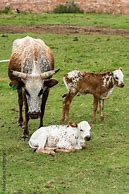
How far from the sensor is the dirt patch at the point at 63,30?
28172mm

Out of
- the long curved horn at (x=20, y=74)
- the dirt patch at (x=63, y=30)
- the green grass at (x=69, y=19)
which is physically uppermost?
the long curved horn at (x=20, y=74)

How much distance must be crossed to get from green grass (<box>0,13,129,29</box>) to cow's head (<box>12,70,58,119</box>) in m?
16.3

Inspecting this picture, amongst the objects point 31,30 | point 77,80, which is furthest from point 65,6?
point 77,80

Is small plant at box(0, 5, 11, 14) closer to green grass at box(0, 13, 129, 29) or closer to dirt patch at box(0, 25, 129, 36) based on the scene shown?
Answer: green grass at box(0, 13, 129, 29)

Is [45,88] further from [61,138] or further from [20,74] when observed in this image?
[61,138]

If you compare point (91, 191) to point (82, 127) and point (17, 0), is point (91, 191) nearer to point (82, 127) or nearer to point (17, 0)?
point (82, 127)

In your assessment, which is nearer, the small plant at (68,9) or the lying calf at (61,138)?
the lying calf at (61,138)

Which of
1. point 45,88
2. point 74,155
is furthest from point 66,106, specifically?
point 74,155

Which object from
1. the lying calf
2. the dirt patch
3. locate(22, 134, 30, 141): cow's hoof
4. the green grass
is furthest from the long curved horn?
the green grass

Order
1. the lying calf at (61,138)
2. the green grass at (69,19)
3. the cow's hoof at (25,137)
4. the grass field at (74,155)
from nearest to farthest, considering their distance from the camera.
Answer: the grass field at (74,155), the lying calf at (61,138), the cow's hoof at (25,137), the green grass at (69,19)

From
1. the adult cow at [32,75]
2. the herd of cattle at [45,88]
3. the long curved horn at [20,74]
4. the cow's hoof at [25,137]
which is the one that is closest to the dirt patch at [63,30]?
the herd of cattle at [45,88]

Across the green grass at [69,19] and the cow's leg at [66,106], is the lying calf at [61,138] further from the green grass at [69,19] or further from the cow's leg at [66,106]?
the green grass at [69,19]

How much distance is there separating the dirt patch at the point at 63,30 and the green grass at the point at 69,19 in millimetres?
748

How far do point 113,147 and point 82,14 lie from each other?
21.4 meters
